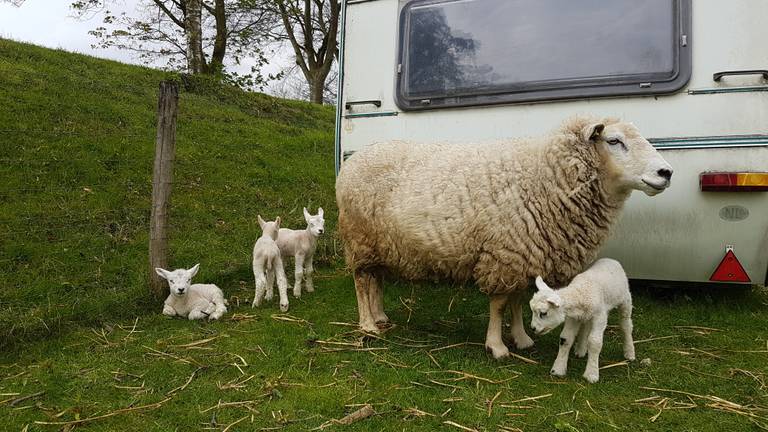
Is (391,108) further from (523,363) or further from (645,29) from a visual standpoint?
(523,363)

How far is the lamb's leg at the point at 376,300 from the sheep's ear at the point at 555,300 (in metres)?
1.70

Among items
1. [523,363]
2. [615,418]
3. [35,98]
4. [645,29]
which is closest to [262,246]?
[523,363]

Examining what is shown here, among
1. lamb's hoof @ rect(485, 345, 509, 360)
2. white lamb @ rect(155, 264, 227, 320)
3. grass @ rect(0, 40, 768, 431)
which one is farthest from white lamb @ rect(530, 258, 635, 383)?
white lamb @ rect(155, 264, 227, 320)

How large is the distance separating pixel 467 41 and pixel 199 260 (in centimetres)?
362

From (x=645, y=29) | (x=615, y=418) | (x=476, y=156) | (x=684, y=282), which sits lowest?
(x=615, y=418)

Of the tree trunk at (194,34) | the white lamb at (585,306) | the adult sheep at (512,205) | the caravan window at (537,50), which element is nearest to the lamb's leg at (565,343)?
the white lamb at (585,306)

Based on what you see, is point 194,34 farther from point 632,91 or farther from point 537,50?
point 632,91

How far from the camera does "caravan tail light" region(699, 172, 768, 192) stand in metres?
4.16

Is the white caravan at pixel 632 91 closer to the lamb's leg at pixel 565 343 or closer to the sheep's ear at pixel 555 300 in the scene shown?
the lamb's leg at pixel 565 343

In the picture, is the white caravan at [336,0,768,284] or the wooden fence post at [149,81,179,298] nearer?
the white caravan at [336,0,768,284]

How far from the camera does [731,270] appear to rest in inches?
172

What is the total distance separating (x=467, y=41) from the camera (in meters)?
5.07

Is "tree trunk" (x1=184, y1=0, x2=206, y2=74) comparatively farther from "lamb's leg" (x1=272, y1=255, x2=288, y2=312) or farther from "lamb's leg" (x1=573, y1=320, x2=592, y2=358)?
"lamb's leg" (x1=573, y1=320, x2=592, y2=358)

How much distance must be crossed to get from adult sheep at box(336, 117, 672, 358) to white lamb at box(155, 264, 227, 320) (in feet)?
5.77
